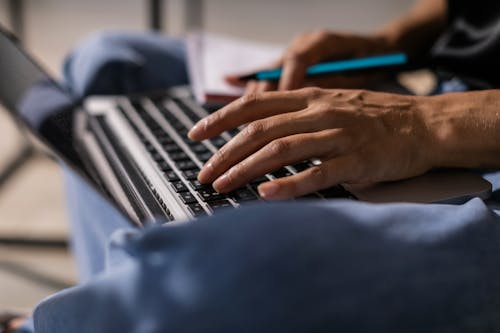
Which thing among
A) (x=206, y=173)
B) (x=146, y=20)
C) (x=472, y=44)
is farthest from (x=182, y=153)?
(x=146, y=20)

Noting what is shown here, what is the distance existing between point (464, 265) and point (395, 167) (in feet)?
0.58

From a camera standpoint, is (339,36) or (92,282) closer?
(92,282)

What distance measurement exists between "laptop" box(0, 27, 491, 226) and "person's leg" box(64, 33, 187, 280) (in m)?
0.03

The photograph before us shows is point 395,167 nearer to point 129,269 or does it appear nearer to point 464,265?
point 464,265

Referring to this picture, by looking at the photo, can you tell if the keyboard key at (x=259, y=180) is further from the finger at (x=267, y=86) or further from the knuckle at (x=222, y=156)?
the finger at (x=267, y=86)

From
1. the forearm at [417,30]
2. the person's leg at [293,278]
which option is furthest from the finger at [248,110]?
the forearm at [417,30]

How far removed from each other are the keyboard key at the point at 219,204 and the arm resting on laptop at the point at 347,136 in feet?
0.04

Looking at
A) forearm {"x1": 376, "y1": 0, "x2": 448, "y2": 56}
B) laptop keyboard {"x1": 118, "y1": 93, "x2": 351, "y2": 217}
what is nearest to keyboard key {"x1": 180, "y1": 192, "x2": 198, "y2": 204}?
laptop keyboard {"x1": 118, "y1": 93, "x2": 351, "y2": 217}

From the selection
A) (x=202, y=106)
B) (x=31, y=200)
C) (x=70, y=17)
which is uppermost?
(x=202, y=106)

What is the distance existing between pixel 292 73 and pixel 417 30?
1.03 feet

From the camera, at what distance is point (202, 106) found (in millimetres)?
844

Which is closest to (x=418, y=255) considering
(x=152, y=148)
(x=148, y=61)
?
(x=152, y=148)

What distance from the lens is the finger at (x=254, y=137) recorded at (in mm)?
548

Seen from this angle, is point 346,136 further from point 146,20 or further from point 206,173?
point 146,20
